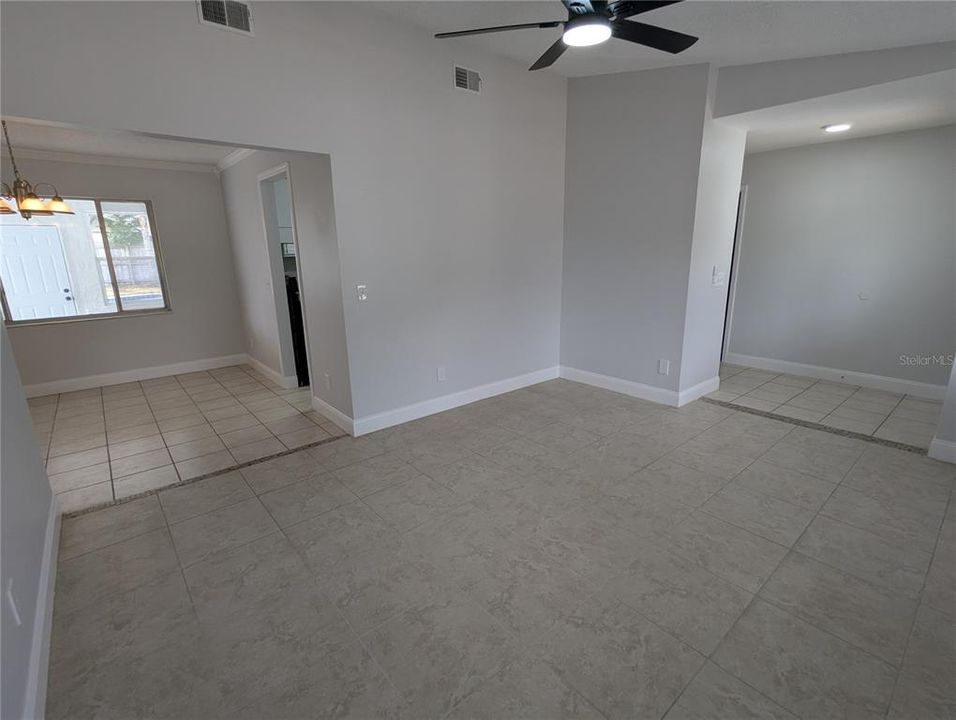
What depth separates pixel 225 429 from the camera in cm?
378

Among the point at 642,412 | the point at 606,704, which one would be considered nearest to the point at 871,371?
the point at 642,412

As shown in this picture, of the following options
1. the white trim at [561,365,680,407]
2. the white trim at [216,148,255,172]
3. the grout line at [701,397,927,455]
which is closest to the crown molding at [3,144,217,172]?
the white trim at [216,148,255,172]

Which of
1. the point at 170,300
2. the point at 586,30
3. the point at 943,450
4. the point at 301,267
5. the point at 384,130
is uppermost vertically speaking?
the point at 586,30

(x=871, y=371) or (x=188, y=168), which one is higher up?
(x=188, y=168)

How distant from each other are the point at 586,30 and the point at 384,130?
64.4 inches

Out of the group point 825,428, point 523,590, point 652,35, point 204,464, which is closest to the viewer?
point 523,590

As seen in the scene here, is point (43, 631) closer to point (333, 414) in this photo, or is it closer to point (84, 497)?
point (84, 497)

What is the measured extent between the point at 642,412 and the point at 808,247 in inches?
112

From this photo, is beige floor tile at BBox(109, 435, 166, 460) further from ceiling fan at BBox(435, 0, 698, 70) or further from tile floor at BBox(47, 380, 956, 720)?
ceiling fan at BBox(435, 0, 698, 70)

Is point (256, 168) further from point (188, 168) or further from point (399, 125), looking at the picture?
point (399, 125)

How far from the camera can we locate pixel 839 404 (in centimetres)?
411

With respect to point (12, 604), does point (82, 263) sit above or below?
above

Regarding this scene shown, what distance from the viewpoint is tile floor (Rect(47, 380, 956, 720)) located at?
1.51 meters

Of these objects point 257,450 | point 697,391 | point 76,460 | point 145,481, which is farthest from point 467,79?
point 76,460
